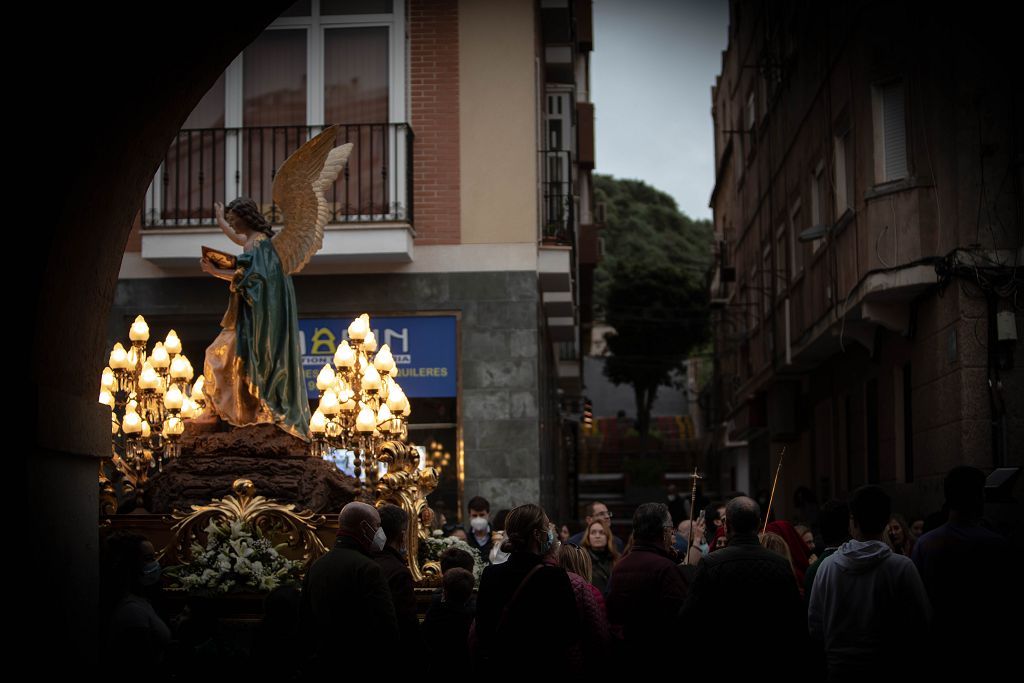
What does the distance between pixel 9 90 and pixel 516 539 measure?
3.10 m

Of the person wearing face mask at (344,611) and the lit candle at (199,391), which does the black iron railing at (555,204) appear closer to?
the lit candle at (199,391)

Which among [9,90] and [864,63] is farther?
[864,63]

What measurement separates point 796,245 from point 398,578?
17641 millimetres

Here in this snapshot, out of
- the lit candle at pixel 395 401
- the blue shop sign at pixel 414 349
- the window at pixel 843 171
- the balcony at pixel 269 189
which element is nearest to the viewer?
the lit candle at pixel 395 401

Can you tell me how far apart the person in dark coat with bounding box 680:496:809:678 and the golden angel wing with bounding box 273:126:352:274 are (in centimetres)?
767

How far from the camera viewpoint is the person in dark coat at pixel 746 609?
6609mm

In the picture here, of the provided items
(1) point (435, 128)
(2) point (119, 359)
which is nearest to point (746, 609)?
(2) point (119, 359)

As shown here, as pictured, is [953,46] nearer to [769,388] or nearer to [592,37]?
[769,388]

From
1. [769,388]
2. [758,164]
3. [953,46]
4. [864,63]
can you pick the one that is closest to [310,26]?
[864,63]

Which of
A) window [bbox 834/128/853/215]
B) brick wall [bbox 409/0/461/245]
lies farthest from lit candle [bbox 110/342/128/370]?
window [bbox 834/128/853/215]

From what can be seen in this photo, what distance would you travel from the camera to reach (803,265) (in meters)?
23.0

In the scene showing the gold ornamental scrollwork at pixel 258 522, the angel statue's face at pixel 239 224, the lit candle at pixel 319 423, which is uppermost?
the angel statue's face at pixel 239 224

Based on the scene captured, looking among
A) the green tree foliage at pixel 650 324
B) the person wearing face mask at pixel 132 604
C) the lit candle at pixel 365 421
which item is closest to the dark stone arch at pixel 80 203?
the person wearing face mask at pixel 132 604

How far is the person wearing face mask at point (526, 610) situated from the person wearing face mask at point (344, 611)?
53cm
